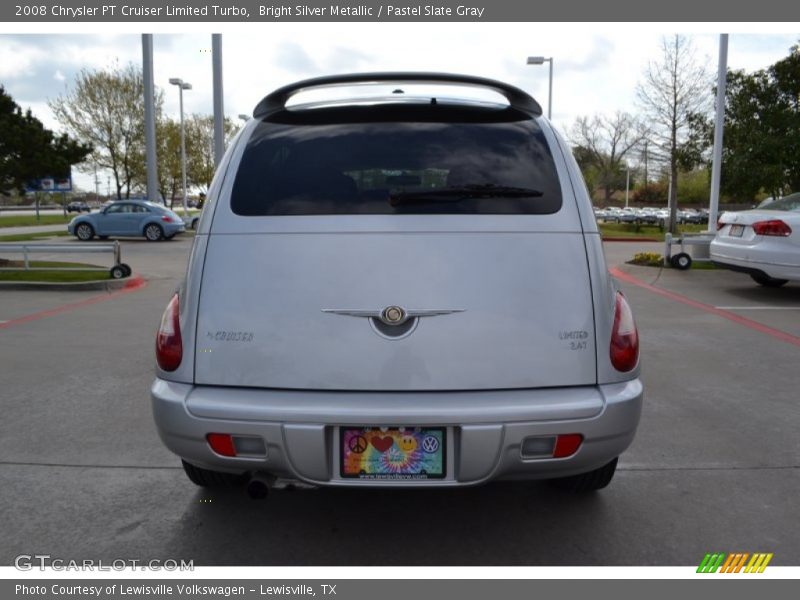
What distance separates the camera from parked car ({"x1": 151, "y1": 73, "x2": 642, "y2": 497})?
8.23 ft

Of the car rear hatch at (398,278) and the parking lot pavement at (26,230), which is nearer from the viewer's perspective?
the car rear hatch at (398,278)

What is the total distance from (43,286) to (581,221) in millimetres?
10481

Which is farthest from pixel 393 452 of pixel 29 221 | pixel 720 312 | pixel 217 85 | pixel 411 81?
pixel 29 221

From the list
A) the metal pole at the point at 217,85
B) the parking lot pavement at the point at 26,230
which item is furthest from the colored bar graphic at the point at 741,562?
the parking lot pavement at the point at 26,230

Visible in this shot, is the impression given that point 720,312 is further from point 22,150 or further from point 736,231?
point 22,150

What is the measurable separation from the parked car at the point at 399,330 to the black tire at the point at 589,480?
1.87 feet

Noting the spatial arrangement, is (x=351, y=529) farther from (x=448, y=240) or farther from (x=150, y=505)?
(x=448, y=240)

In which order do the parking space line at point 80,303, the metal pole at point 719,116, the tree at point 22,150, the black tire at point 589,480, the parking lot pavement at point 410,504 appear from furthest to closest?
the tree at point 22,150, the metal pole at point 719,116, the parking space line at point 80,303, the black tire at point 589,480, the parking lot pavement at point 410,504

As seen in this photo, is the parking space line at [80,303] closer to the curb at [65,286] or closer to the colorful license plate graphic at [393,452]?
the curb at [65,286]

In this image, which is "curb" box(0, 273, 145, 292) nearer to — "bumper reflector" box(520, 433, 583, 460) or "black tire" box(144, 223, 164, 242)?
"bumper reflector" box(520, 433, 583, 460)

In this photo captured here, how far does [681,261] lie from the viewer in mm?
13039

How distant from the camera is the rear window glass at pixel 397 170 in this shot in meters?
2.69

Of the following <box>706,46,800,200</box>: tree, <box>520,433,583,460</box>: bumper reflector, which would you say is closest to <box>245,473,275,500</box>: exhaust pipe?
<box>520,433,583,460</box>: bumper reflector

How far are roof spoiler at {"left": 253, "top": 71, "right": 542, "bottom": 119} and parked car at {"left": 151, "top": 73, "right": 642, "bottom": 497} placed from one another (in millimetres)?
355
